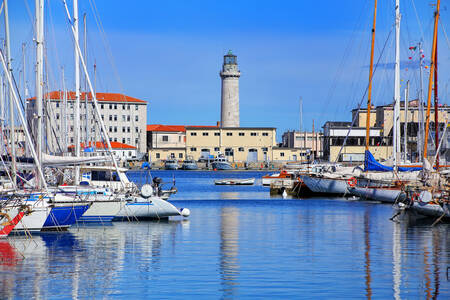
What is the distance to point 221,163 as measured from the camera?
153 metres

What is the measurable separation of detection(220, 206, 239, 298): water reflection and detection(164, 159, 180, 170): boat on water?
111098mm

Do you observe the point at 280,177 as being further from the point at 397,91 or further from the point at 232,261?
the point at 232,261

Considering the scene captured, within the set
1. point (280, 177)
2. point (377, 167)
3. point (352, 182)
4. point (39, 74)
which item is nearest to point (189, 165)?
point (280, 177)

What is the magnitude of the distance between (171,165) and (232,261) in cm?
13236

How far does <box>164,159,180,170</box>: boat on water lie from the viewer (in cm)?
15738

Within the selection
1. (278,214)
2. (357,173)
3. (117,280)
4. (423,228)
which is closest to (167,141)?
(357,173)

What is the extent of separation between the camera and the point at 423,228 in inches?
1411

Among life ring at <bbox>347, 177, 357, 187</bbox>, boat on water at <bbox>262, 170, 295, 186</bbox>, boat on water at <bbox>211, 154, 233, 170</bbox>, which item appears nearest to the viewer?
life ring at <bbox>347, 177, 357, 187</bbox>

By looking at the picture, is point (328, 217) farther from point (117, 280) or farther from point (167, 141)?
point (167, 141)

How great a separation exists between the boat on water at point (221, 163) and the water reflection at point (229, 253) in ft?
351

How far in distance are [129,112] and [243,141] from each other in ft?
95.5

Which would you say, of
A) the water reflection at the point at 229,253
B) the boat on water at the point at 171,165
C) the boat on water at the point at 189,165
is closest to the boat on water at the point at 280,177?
the water reflection at the point at 229,253

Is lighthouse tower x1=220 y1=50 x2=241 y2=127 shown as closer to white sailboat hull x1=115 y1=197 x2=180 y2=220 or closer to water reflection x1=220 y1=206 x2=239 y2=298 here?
water reflection x1=220 y1=206 x2=239 y2=298

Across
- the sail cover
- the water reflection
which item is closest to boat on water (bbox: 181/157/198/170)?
the sail cover
